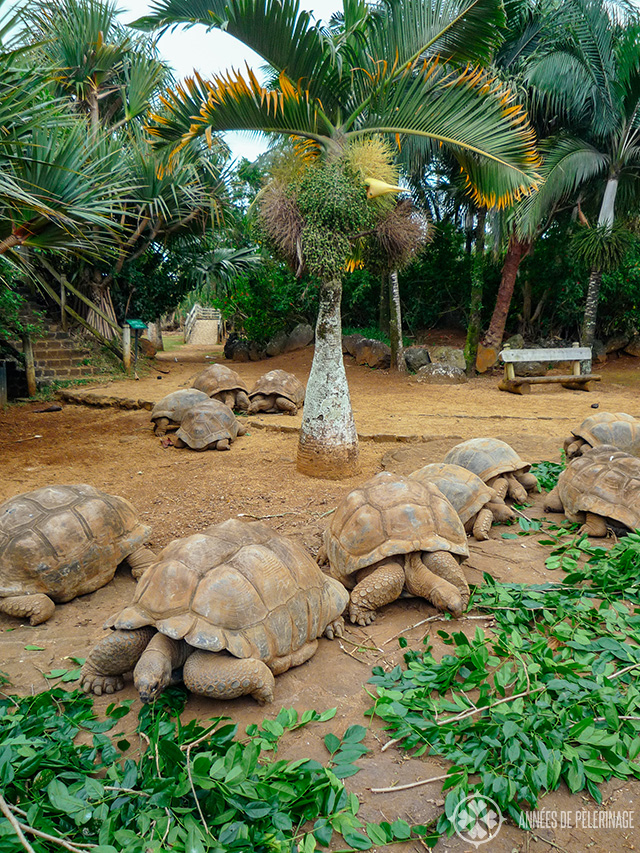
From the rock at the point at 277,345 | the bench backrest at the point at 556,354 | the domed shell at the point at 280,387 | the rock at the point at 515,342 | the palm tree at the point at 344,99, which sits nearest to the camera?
the palm tree at the point at 344,99

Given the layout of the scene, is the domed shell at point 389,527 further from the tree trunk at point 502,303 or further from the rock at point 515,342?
the rock at point 515,342

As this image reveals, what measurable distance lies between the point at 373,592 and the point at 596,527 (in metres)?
2.03

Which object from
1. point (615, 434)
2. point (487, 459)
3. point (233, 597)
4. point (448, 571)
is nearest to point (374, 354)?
point (615, 434)

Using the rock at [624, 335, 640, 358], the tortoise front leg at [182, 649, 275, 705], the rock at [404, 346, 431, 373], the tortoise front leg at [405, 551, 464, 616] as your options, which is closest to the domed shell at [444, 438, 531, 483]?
the tortoise front leg at [405, 551, 464, 616]

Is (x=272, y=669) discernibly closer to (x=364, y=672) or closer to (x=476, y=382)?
(x=364, y=672)

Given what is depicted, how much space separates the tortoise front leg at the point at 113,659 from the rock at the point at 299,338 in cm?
1487

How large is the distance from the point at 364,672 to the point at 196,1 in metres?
6.31

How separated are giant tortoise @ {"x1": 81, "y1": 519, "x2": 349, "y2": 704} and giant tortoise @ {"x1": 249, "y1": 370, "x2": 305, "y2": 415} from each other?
262 inches

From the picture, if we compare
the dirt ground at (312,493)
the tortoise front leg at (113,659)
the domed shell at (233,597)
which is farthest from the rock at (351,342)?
the tortoise front leg at (113,659)

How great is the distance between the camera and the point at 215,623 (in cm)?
237

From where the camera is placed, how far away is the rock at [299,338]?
1705cm

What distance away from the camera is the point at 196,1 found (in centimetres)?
552

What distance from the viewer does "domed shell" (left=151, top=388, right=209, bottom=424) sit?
7848mm

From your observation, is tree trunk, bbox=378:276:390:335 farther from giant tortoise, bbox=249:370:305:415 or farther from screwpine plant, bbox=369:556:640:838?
screwpine plant, bbox=369:556:640:838
